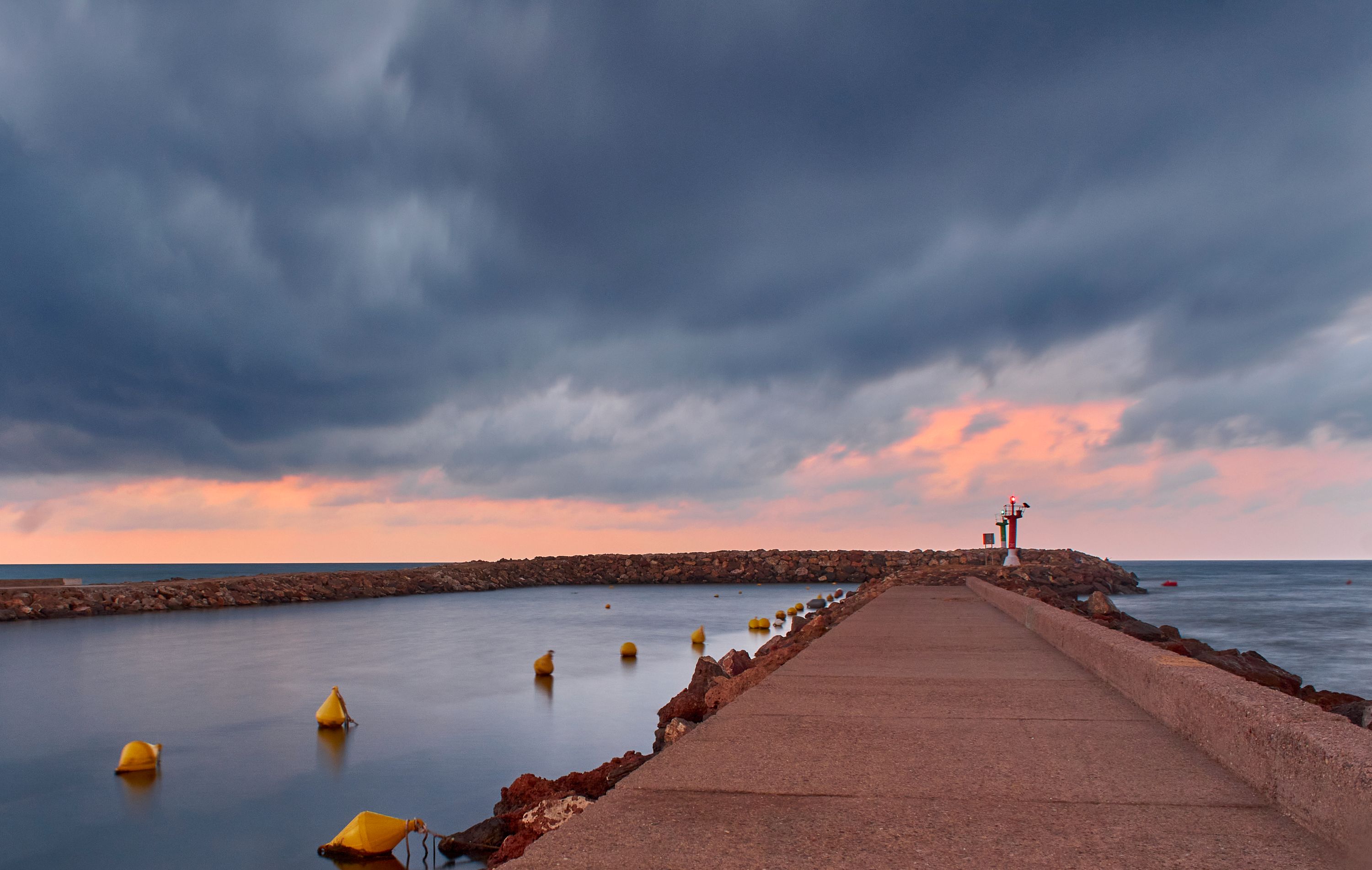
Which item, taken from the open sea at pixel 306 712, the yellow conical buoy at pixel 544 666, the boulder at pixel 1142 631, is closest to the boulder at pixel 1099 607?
the boulder at pixel 1142 631

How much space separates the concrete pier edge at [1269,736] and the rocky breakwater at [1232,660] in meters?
0.52

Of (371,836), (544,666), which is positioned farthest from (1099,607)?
(371,836)

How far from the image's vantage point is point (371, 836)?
188 inches

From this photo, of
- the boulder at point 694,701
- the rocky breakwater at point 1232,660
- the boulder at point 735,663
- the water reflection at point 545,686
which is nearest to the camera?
the rocky breakwater at point 1232,660

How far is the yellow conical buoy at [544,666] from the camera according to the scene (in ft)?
37.3

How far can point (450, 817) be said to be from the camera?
18.5 ft

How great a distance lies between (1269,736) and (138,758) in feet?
26.1

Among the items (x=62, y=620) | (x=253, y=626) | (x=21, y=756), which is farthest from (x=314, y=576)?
(x=21, y=756)

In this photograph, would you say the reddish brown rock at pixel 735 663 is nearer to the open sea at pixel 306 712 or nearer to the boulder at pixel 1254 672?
the open sea at pixel 306 712

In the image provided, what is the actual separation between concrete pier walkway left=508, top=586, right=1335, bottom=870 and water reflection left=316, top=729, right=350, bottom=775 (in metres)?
4.37

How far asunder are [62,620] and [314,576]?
990cm

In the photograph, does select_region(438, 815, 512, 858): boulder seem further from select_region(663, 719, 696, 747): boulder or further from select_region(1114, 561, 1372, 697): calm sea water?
select_region(1114, 561, 1372, 697): calm sea water

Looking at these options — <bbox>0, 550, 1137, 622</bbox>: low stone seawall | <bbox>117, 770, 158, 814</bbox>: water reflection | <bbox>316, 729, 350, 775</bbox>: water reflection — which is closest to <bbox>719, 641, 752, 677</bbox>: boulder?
<bbox>316, 729, 350, 775</bbox>: water reflection

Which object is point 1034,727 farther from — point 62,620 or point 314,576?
point 314,576
